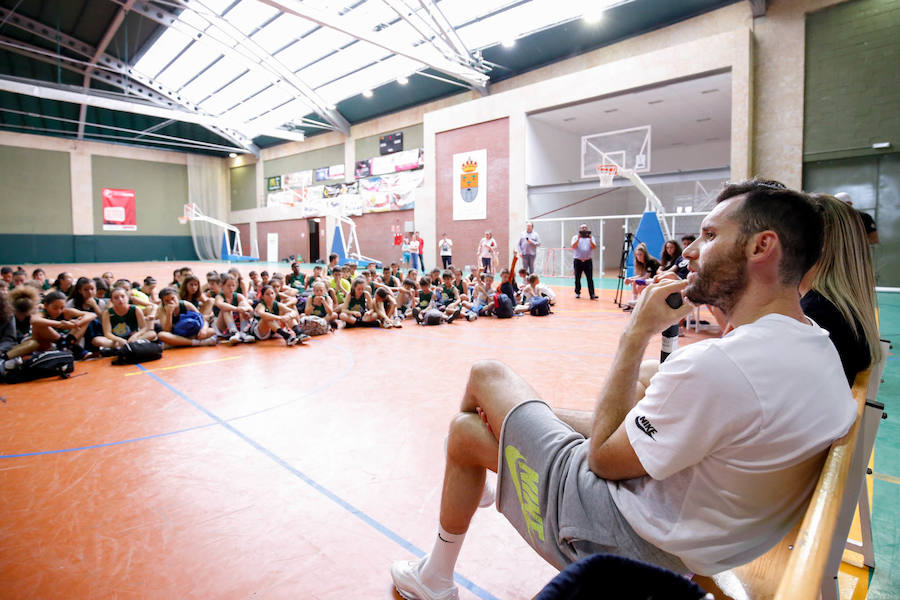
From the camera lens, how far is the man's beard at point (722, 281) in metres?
1.20

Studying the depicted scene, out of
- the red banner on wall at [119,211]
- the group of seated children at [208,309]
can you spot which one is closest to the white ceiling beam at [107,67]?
the red banner on wall at [119,211]

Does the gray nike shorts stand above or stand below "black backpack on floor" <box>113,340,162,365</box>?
above

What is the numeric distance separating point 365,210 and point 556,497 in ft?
81.6

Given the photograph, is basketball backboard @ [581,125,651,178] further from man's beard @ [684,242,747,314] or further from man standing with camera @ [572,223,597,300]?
man's beard @ [684,242,747,314]

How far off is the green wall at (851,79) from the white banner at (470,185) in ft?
33.9

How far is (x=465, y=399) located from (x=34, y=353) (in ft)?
19.0

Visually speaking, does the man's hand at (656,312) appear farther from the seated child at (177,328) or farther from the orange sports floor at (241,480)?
the seated child at (177,328)

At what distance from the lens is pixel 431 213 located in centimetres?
2116

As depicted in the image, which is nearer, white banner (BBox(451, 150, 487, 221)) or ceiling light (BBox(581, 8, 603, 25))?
ceiling light (BBox(581, 8, 603, 25))

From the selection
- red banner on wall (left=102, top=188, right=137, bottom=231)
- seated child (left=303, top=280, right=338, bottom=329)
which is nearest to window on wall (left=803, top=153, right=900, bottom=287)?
Answer: seated child (left=303, top=280, right=338, bottom=329)

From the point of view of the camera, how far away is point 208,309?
748 centimetres

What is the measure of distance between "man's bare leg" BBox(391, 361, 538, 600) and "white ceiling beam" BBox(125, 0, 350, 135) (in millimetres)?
19500

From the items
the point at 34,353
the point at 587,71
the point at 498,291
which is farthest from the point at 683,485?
the point at 587,71

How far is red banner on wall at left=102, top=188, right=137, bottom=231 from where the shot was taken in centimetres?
2794
